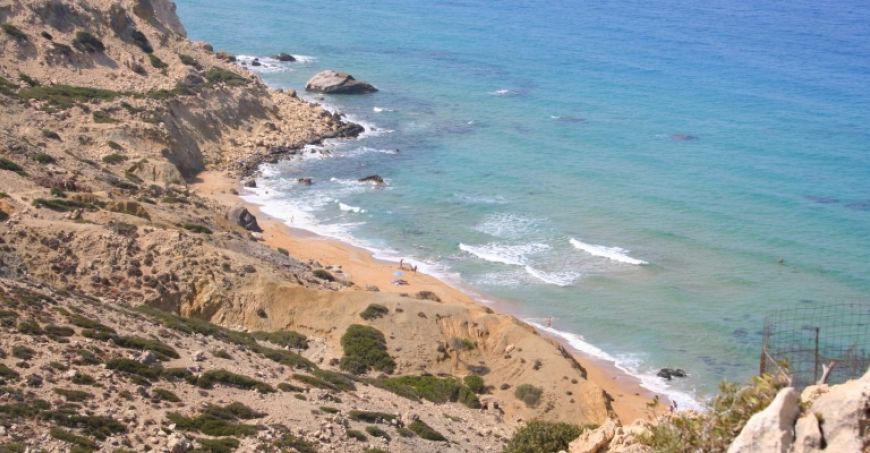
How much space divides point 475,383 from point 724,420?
23.7 m

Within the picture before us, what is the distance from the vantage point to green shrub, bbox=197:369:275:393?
29.4 meters

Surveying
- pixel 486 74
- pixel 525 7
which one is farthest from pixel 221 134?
pixel 525 7

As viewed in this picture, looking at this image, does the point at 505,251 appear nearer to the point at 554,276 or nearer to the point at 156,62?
the point at 554,276

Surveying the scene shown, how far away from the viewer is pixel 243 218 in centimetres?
5716

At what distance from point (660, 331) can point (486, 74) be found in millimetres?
57110

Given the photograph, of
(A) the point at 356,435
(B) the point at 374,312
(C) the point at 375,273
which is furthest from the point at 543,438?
(C) the point at 375,273

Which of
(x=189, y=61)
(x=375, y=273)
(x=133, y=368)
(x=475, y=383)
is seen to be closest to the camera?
(x=133, y=368)

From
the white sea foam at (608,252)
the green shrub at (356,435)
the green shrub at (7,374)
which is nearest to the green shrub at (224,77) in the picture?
the white sea foam at (608,252)

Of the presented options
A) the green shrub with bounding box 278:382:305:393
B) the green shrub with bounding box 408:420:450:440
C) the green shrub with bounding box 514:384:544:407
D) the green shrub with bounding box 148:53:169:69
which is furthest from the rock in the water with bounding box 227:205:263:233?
the green shrub with bounding box 408:420:450:440

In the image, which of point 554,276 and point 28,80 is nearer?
point 554,276

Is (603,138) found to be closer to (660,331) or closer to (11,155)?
(660,331)

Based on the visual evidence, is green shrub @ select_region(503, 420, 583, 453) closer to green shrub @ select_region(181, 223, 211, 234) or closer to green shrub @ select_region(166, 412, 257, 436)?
green shrub @ select_region(166, 412, 257, 436)

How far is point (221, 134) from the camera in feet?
246

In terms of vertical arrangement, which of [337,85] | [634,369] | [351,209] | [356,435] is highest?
[356,435]
